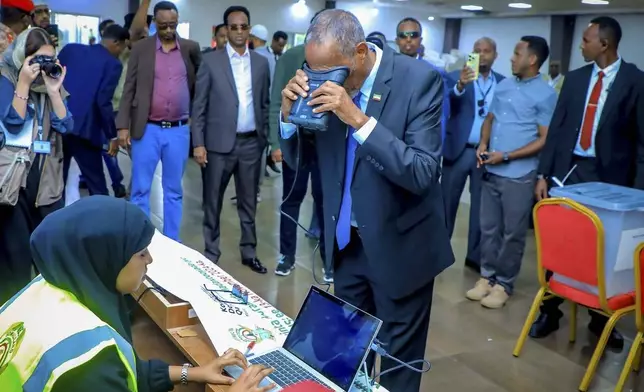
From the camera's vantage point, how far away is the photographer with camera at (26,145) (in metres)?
2.86

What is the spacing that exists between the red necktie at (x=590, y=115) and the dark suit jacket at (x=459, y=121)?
2.94 feet

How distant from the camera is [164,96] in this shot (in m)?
3.99

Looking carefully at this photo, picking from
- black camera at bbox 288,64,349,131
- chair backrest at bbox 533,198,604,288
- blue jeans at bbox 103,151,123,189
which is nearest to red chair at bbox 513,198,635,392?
chair backrest at bbox 533,198,604,288

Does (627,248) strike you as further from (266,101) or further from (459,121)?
(266,101)

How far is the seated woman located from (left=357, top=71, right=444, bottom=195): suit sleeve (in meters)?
0.61

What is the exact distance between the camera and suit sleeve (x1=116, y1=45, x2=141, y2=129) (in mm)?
3984

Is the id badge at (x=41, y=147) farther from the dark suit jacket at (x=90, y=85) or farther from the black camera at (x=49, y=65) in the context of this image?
the dark suit jacket at (x=90, y=85)

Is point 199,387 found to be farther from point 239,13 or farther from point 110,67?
point 110,67

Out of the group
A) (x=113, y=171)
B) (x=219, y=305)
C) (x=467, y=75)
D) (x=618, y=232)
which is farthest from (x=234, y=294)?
(x=113, y=171)

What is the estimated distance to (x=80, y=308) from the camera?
134 cm

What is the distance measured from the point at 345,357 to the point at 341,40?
2.75 ft

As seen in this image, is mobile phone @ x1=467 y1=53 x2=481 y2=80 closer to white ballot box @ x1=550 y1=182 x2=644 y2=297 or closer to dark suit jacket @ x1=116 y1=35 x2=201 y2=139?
white ballot box @ x1=550 y1=182 x2=644 y2=297

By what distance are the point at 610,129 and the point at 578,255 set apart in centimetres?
90

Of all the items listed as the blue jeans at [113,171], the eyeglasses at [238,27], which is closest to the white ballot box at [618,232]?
the eyeglasses at [238,27]
